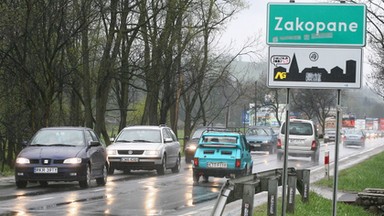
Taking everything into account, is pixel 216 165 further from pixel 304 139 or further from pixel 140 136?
pixel 304 139

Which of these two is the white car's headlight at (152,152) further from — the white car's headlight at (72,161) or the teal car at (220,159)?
the white car's headlight at (72,161)

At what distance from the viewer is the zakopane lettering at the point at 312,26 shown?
8.59 metres

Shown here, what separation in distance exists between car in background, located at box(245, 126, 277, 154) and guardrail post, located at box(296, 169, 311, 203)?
29.0 metres

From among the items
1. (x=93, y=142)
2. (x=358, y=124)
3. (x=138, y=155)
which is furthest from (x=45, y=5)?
(x=358, y=124)

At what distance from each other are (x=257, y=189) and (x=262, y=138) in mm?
33951

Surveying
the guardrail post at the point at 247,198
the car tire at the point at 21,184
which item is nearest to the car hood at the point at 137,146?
the car tire at the point at 21,184

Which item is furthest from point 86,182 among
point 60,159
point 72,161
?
point 60,159

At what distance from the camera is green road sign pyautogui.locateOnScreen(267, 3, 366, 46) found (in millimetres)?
8586

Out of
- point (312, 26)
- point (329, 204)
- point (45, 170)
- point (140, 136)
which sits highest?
point (312, 26)

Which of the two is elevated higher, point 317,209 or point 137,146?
point 137,146

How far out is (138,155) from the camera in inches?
914

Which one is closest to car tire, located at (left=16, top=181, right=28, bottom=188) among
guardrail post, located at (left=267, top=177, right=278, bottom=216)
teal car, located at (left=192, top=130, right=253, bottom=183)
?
teal car, located at (left=192, top=130, right=253, bottom=183)

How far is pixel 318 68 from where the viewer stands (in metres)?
8.58

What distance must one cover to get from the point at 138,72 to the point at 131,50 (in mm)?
2388
